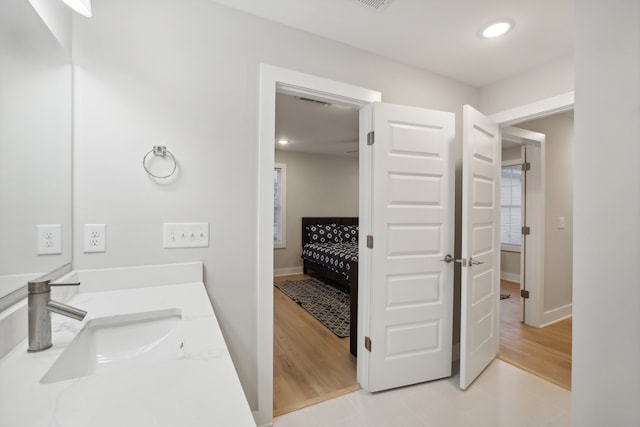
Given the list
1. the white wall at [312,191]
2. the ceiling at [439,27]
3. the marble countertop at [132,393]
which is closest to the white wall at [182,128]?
the ceiling at [439,27]

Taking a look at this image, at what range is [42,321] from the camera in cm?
81

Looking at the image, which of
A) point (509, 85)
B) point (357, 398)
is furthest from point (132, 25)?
point (509, 85)

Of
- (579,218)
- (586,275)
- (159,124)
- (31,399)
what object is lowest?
(31,399)

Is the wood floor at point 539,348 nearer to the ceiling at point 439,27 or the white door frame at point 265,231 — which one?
the white door frame at point 265,231

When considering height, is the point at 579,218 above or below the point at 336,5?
below

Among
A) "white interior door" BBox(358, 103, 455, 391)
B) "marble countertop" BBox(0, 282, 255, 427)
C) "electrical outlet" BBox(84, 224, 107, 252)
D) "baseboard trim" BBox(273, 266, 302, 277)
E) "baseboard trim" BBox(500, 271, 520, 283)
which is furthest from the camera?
"baseboard trim" BBox(273, 266, 302, 277)

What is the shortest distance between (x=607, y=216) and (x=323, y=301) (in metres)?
3.24

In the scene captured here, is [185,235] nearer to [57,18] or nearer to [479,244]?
[57,18]

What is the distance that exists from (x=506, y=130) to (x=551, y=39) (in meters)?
1.01

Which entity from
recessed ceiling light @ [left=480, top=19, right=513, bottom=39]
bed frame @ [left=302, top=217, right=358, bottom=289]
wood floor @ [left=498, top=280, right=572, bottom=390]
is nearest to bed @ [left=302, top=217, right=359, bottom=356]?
bed frame @ [left=302, top=217, right=358, bottom=289]

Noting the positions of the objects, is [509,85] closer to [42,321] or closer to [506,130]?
[506,130]

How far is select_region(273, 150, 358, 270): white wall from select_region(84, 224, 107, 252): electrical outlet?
13.1 feet

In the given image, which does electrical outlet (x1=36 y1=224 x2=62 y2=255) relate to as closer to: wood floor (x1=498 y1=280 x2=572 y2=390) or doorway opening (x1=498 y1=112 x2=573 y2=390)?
wood floor (x1=498 y1=280 x2=572 y2=390)

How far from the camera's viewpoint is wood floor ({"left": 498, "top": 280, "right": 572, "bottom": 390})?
2256mm
